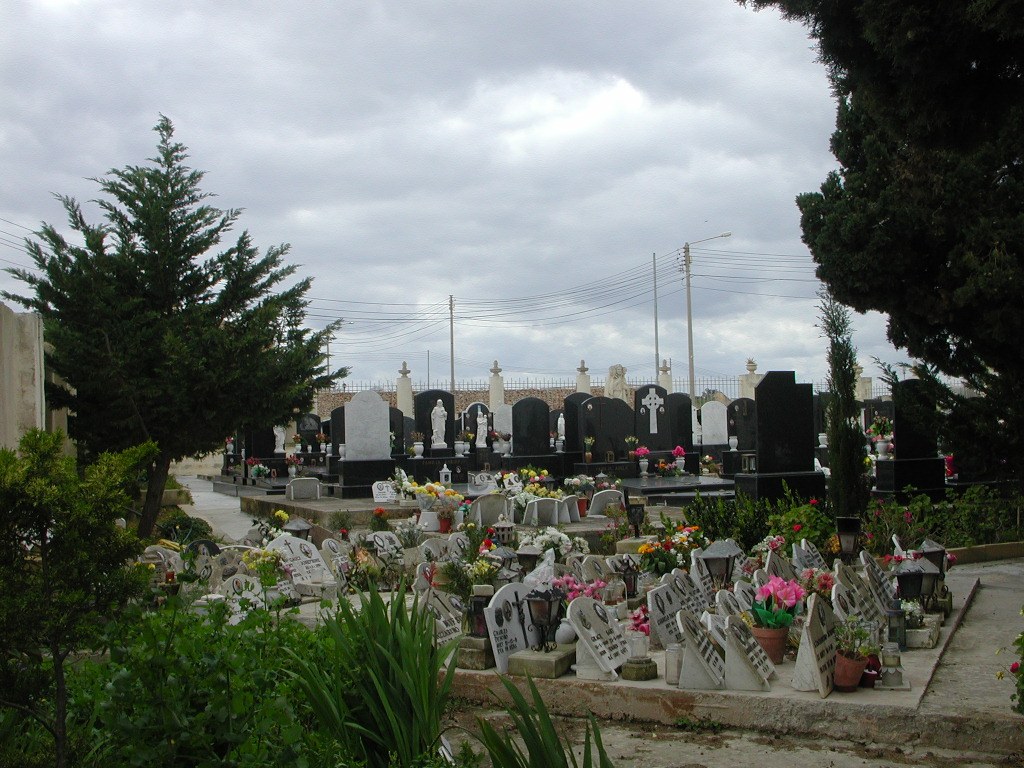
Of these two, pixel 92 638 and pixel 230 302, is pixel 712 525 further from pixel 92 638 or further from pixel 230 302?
pixel 92 638

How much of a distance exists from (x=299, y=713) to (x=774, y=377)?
413 inches

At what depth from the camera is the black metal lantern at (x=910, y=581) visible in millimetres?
7676

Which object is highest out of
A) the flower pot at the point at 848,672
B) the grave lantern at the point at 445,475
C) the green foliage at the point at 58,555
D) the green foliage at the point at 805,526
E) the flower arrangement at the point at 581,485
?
the green foliage at the point at 58,555

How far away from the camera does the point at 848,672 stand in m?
5.82

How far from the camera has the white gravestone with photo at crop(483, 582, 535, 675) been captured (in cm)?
636

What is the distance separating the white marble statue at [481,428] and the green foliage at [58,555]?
74.7ft

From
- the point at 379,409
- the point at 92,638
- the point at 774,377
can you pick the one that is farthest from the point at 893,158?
the point at 92,638

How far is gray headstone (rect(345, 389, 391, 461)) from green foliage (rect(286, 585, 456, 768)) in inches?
574

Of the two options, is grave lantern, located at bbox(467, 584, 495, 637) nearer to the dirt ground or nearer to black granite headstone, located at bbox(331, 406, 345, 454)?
the dirt ground

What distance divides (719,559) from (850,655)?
2.35 meters

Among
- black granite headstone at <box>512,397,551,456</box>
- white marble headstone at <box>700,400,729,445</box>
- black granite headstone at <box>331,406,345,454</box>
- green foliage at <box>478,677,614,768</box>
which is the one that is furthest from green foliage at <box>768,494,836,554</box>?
white marble headstone at <box>700,400,729,445</box>

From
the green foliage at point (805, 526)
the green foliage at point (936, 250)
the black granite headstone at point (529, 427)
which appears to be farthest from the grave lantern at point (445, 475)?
the green foliage at point (805, 526)

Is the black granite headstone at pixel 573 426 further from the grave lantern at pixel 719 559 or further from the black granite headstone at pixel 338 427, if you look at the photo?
the grave lantern at pixel 719 559

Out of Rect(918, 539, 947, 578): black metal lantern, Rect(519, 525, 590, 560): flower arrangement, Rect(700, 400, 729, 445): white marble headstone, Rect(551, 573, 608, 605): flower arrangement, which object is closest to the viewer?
Rect(551, 573, 608, 605): flower arrangement
